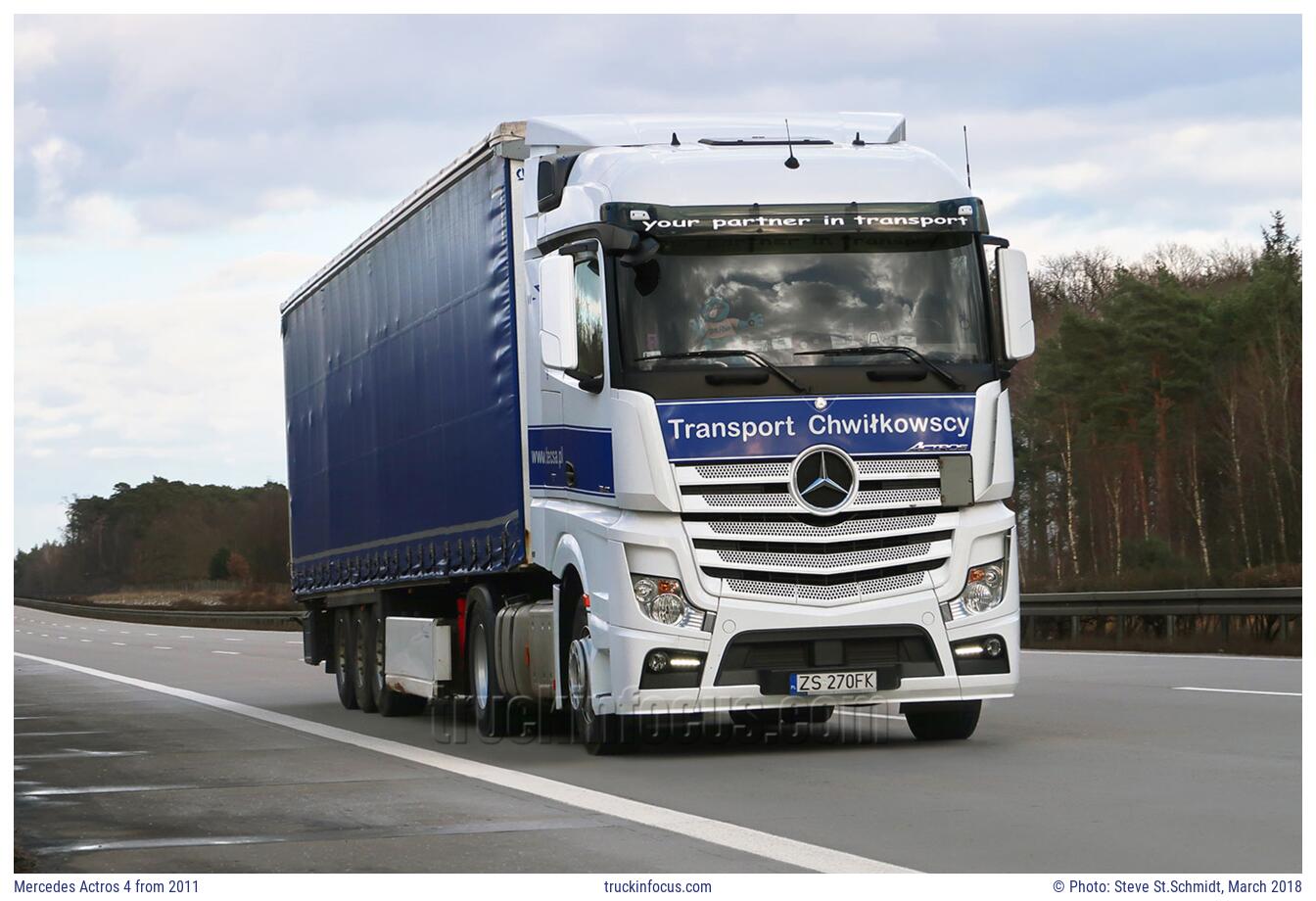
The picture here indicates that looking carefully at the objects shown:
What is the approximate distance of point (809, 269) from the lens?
491 inches

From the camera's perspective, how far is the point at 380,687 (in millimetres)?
18719

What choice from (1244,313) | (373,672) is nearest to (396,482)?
(373,672)

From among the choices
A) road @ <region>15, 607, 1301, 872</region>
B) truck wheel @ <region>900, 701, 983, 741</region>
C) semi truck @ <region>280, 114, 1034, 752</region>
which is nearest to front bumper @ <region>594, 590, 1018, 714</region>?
semi truck @ <region>280, 114, 1034, 752</region>

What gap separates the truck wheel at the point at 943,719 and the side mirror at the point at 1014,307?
7.34 ft

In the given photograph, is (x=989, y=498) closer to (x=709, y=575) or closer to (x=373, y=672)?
(x=709, y=575)

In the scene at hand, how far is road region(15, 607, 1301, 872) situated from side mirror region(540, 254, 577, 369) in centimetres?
247

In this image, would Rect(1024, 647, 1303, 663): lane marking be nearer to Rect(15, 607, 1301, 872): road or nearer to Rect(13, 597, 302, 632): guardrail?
Rect(15, 607, 1301, 872): road

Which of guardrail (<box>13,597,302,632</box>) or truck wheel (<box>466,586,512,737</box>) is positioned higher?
guardrail (<box>13,597,302,632</box>)

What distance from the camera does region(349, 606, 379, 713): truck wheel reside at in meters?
19.2

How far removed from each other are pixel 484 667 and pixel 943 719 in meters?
3.62

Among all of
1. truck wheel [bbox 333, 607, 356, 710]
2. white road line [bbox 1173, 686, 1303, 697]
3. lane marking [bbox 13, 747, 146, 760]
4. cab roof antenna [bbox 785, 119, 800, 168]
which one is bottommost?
lane marking [bbox 13, 747, 146, 760]

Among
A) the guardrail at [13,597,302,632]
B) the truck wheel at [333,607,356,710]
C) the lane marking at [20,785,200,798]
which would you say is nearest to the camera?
the lane marking at [20,785,200,798]

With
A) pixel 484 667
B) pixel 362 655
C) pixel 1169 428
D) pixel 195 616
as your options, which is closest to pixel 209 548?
pixel 195 616

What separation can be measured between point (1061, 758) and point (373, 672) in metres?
8.63
